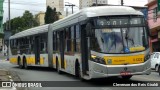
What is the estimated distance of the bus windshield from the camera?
1588 cm

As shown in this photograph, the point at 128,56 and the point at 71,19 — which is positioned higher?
the point at 71,19

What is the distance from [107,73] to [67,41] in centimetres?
568

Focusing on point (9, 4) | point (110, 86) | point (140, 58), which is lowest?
point (110, 86)

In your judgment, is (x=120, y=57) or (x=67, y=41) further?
(x=67, y=41)

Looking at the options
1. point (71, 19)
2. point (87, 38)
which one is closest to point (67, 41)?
point (71, 19)

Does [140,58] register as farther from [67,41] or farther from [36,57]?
[36,57]

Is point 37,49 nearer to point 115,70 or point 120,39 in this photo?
point 120,39

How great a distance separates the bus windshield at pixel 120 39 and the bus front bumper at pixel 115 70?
604 millimetres

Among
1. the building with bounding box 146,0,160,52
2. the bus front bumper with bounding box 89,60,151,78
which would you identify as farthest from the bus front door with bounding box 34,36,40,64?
the building with bounding box 146,0,160,52

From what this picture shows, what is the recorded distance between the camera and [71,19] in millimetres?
19969

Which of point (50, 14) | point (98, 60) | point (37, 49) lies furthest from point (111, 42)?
point (50, 14)

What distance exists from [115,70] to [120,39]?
127 cm

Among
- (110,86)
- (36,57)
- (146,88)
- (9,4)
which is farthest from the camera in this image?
(9,4)

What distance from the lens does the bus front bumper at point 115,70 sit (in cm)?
1566
